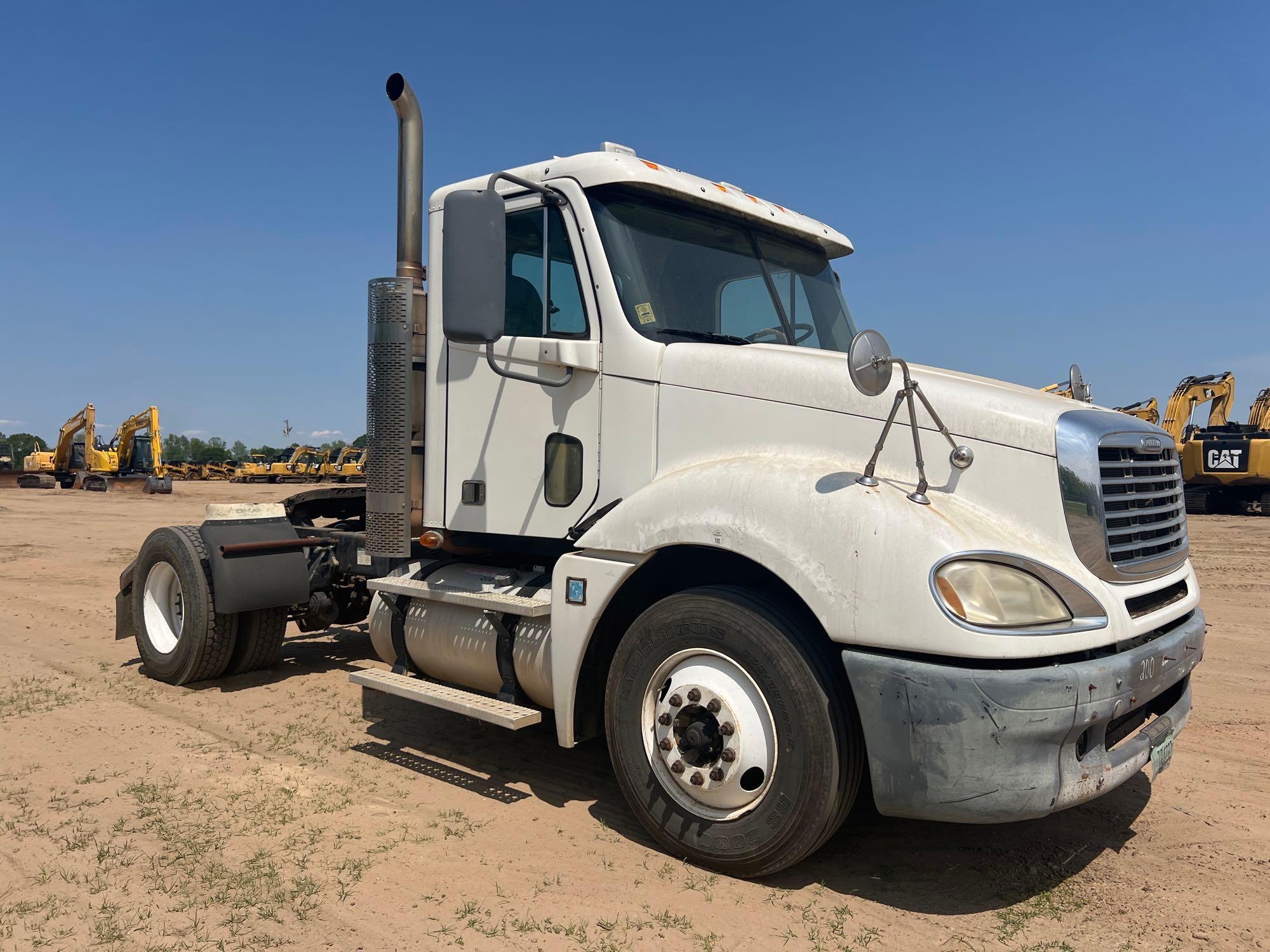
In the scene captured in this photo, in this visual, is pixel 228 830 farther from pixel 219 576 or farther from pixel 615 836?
pixel 219 576

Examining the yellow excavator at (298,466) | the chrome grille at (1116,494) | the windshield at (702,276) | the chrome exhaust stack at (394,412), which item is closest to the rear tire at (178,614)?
the chrome exhaust stack at (394,412)

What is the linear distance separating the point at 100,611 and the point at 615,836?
26.8ft

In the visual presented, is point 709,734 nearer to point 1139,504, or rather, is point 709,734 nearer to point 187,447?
point 1139,504

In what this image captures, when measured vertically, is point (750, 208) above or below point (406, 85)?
below

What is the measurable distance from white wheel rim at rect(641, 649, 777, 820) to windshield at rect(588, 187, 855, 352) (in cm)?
157

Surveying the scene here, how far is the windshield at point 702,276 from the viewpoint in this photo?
4402 mm

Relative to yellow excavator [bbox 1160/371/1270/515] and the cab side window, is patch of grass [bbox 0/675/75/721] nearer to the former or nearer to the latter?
the cab side window

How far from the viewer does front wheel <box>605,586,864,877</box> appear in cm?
331

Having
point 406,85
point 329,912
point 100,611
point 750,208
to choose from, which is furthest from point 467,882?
point 100,611

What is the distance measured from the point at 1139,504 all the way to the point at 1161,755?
3.18 ft

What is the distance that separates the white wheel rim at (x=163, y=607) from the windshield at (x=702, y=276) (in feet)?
14.6

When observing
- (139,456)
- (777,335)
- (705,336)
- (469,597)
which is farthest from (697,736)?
(139,456)

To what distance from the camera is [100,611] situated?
991 centimetres

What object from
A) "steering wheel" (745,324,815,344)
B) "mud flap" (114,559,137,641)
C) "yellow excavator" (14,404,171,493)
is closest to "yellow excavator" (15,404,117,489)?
"yellow excavator" (14,404,171,493)
